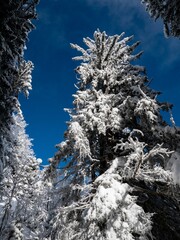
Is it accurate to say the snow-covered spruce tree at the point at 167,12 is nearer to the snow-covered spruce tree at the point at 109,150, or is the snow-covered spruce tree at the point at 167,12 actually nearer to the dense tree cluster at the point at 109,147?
the dense tree cluster at the point at 109,147

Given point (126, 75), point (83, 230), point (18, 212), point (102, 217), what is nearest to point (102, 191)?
point (102, 217)

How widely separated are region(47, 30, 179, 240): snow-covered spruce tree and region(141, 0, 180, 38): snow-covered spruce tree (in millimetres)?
2043

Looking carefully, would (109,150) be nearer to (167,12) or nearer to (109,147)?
(109,147)

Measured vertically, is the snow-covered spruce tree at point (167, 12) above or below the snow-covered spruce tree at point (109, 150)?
above

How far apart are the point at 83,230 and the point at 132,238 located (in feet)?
4.37

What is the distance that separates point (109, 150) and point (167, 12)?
5088mm

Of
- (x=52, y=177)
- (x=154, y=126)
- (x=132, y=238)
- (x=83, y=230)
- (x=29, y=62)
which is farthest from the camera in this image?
(x=29, y=62)

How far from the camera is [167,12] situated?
303 inches

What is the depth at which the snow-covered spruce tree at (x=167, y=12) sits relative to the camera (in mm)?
7368

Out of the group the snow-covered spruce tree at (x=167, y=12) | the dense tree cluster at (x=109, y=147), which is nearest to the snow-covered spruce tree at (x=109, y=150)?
the dense tree cluster at (x=109, y=147)

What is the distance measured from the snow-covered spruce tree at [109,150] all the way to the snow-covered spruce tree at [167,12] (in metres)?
2.04

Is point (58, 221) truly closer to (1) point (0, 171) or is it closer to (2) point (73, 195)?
(2) point (73, 195)

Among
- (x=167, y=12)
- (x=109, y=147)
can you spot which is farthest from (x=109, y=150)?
(x=167, y=12)

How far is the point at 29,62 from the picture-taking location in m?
13.9
